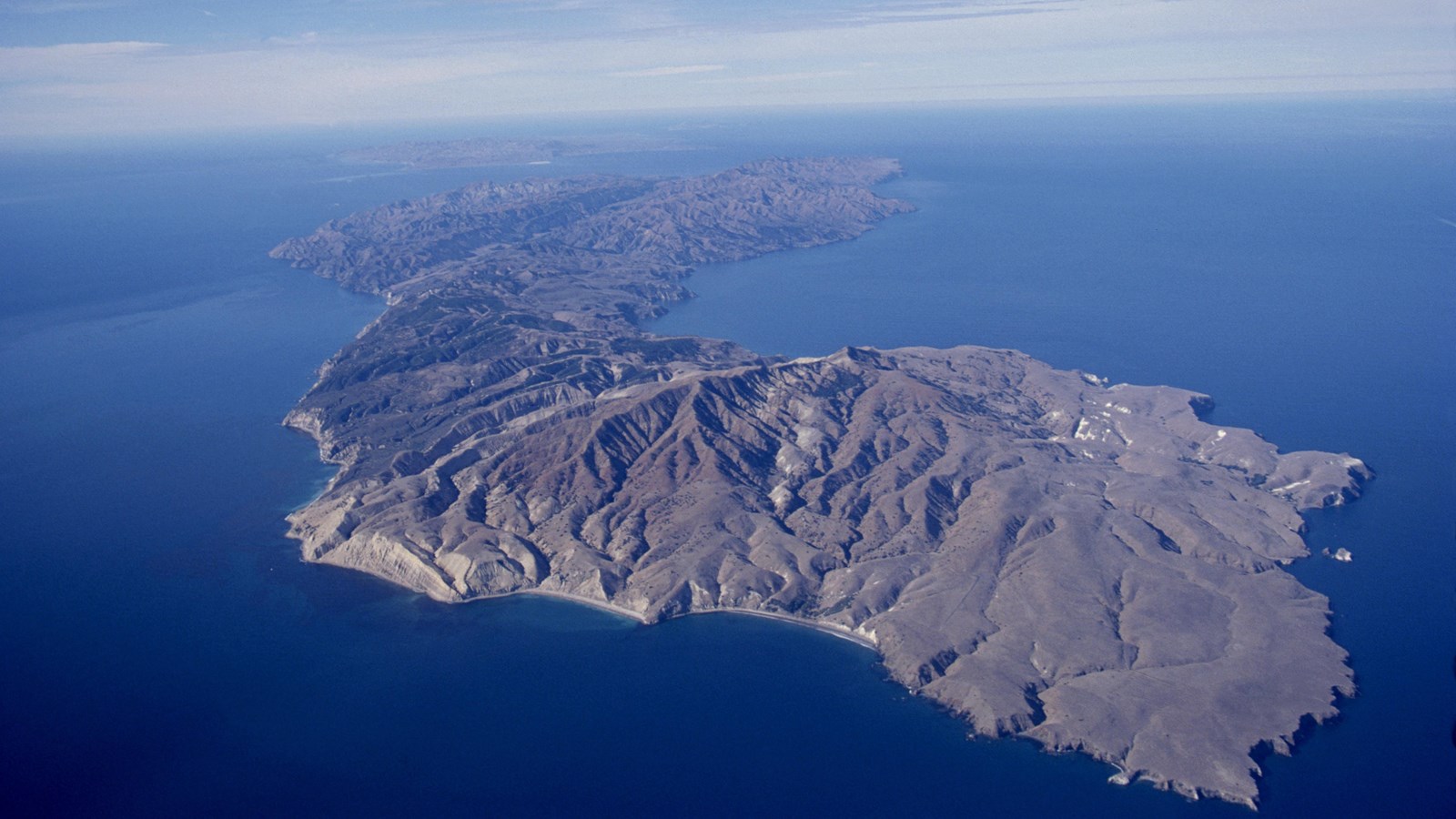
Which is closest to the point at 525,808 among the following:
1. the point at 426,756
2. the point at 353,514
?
the point at 426,756

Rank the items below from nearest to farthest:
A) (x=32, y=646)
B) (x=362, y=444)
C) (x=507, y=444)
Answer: (x=32, y=646) → (x=507, y=444) → (x=362, y=444)

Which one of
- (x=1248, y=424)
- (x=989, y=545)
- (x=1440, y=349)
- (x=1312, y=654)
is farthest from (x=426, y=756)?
(x=1440, y=349)

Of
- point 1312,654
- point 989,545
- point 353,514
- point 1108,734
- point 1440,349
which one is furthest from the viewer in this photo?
point 1440,349

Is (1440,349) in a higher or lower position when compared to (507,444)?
lower

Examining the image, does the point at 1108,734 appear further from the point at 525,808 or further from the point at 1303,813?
the point at 525,808

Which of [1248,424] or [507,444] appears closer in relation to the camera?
[507,444]

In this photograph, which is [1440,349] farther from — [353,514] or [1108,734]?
[353,514]
